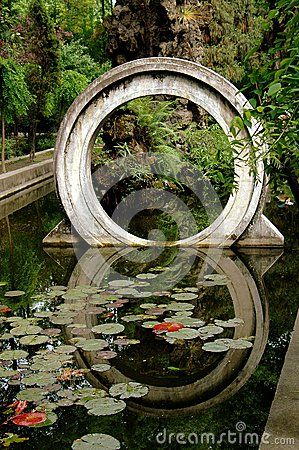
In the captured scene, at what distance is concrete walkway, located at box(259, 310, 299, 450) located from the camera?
115 inches

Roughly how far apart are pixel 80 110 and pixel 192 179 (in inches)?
208

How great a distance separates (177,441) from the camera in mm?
3330

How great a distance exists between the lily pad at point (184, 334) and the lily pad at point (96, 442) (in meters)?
1.47

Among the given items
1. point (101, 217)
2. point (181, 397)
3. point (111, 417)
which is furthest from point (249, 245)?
point (111, 417)

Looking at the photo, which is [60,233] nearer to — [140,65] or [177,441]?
[140,65]

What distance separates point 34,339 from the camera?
473cm

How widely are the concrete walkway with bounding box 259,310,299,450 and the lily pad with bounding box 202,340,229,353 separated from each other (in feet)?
1.96

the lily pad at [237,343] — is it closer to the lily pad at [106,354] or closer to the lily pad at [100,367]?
the lily pad at [106,354]

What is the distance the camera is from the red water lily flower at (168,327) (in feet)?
16.0

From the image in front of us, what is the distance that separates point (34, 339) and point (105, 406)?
1223 mm

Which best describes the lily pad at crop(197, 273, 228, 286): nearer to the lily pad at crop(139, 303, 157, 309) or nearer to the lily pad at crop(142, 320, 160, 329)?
the lily pad at crop(139, 303, 157, 309)

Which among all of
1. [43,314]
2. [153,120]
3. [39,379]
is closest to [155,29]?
[153,120]

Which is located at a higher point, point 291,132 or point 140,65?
point 140,65

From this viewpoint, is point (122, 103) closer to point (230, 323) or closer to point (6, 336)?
point (230, 323)
